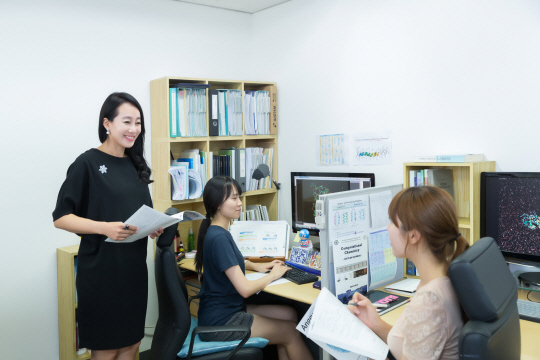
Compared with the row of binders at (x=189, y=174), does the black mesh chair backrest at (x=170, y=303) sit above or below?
below

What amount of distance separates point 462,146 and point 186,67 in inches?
80.6

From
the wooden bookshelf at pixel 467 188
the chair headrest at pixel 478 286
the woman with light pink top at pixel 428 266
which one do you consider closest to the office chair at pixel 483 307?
the chair headrest at pixel 478 286

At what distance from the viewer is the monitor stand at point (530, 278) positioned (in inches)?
80.9

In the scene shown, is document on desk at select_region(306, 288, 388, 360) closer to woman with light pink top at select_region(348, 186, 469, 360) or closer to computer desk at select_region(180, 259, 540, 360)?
woman with light pink top at select_region(348, 186, 469, 360)

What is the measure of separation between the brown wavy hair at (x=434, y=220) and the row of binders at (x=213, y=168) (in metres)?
1.89

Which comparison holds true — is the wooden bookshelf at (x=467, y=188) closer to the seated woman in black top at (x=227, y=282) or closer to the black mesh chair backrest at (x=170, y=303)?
the seated woman in black top at (x=227, y=282)

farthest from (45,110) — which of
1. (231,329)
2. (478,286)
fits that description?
(478,286)

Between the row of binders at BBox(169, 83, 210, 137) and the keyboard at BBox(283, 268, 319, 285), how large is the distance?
118cm

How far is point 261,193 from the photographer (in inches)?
136

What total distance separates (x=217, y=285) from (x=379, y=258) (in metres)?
0.82

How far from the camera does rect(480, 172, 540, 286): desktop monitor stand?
2.09 metres

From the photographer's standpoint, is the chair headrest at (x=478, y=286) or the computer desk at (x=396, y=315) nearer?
the chair headrest at (x=478, y=286)

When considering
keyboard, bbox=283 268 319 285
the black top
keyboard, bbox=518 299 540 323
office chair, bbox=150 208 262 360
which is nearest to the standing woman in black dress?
office chair, bbox=150 208 262 360

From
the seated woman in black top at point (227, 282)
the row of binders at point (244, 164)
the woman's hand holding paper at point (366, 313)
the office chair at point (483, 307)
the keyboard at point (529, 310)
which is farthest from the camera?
the row of binders at point (244, 164)
